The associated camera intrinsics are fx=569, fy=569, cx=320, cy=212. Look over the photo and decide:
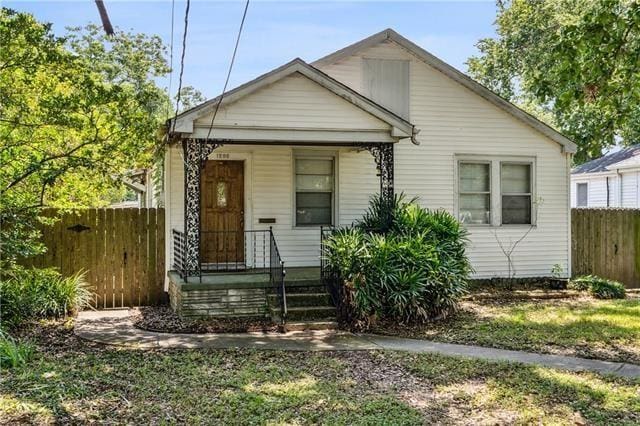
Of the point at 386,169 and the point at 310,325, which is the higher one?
the point at 386,169

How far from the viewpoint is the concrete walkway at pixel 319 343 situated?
6980mm

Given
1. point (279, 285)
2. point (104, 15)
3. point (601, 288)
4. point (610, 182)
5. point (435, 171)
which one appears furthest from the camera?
point (610, 182)

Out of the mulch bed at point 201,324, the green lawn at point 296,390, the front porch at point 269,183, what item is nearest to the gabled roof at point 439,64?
the front porch at point 269,183

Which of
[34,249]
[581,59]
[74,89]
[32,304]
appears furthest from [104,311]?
[581,59]

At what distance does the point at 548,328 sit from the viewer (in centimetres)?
899

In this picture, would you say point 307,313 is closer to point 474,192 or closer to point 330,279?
point 330,279

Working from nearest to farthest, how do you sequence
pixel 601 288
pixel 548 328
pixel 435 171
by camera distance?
pixel 548 328
pixel 601 288
pixel 435 171

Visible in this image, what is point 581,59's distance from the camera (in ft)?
27.5

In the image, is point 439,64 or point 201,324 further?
point 439,64

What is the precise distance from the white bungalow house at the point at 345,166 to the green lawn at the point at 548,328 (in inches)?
99.8

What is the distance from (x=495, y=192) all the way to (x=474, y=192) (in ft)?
1.72

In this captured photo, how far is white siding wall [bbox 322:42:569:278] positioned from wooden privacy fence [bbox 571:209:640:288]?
0.67m

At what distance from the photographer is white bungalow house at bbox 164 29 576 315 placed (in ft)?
33.3

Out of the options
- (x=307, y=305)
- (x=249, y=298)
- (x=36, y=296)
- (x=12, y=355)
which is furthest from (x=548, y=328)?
(x=36, y=296)
